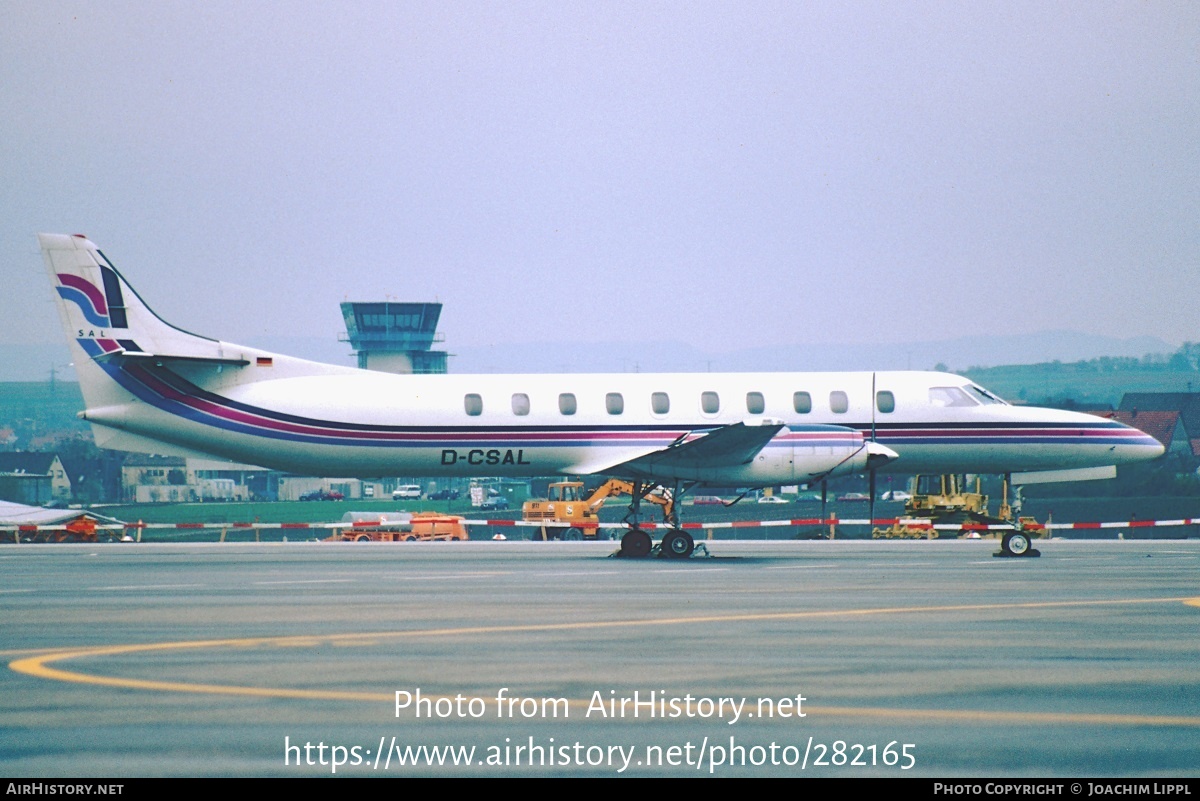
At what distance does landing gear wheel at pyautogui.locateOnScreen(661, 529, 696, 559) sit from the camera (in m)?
27.5

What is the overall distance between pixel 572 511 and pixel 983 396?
821 inches

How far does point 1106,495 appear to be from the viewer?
78.1 metres

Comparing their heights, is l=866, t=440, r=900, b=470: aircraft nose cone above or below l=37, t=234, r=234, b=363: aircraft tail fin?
below

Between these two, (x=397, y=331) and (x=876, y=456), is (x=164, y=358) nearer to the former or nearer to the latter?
(x=876, y=456)

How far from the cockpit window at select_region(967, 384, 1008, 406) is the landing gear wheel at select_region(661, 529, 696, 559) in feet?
26.5

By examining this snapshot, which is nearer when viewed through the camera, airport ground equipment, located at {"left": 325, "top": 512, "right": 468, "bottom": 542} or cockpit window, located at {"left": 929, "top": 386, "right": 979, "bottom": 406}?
cockpit window, located at {"left": 929, "top": 386, "right": 979, "bottom": 406}

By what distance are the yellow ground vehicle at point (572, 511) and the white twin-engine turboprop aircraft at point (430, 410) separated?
51.6 ft

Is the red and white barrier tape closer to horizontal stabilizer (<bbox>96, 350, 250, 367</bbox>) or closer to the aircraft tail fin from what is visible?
the aircraft tail fin

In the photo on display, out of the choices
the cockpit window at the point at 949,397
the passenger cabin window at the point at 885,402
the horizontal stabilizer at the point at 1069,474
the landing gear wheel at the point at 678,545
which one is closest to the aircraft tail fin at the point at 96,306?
the landing gear wheel at the point at 678,545

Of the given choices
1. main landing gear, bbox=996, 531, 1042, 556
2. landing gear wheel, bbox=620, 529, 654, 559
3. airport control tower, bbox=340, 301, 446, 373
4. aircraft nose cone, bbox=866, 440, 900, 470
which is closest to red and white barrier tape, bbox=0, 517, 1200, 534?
main landing gear, bbox=996, 531, 1042, 556

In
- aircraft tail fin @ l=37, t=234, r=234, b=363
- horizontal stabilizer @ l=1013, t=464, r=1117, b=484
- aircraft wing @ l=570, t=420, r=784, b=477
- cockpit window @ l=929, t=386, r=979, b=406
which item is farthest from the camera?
horizontal stabilizer @ l=1013, t=464, r=1117, b=484

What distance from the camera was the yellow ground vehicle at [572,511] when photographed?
46028 mm

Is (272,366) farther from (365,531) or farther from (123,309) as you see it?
(365,531)

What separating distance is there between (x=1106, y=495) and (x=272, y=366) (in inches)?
2464
